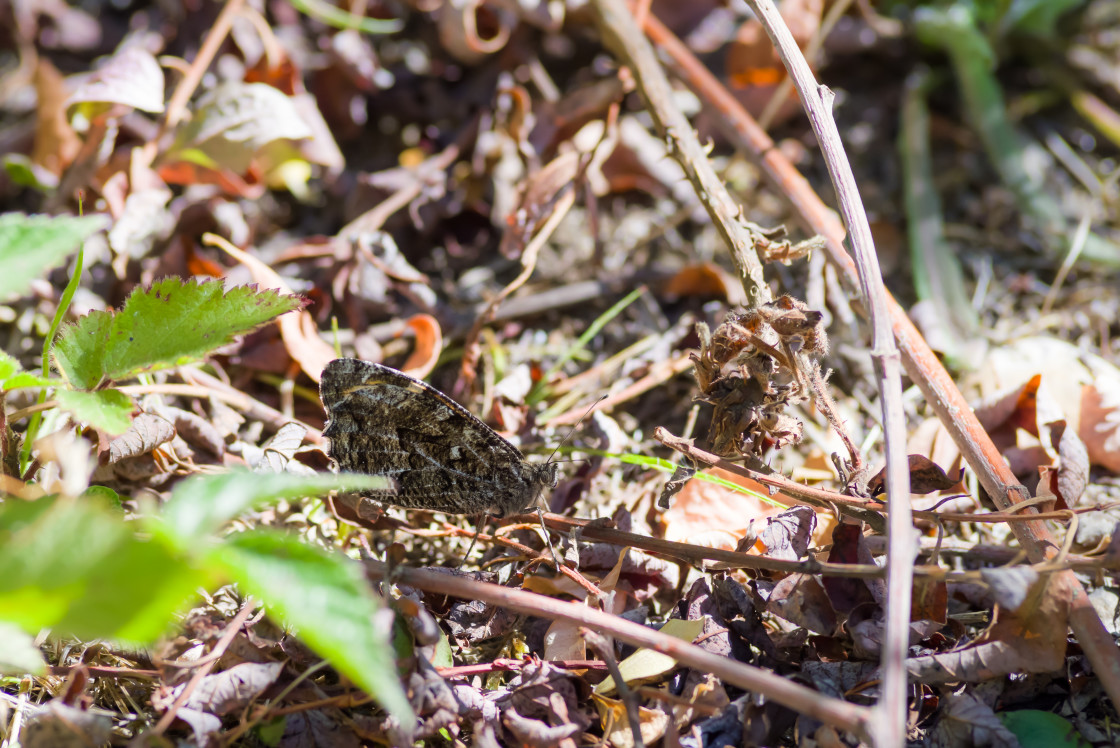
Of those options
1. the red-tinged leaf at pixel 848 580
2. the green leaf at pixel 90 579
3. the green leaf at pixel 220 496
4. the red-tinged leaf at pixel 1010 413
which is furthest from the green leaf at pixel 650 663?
the red-tinged leaf at pixel 1010 413

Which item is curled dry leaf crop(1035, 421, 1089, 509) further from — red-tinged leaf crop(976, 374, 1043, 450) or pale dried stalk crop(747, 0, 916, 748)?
pale dried stalk crop(747, 0, 916, 748)

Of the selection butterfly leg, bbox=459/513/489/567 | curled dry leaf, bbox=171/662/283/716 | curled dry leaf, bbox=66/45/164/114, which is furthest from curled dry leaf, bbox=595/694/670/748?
curled dry leaf, bbox=66/45/164/114

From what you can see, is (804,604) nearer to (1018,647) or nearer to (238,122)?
(1018,647)

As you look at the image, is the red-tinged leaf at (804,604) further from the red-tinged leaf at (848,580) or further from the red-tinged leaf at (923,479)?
the red-tinged leaf at (923,479)

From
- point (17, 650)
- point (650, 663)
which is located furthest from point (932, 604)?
point (17, 650)

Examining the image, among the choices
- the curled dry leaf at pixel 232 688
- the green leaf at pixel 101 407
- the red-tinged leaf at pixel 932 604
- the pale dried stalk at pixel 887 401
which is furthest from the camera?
the red-tinged leaf at pixel 932 604
